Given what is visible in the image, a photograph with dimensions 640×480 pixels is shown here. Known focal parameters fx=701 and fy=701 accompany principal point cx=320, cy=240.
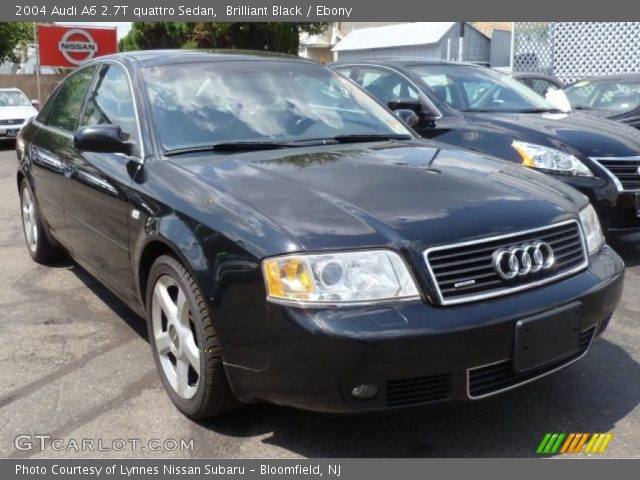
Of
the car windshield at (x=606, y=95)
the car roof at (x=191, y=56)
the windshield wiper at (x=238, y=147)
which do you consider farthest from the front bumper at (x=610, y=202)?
the car windshield at (x=606, y=95)

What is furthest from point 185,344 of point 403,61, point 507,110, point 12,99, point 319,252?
point 12,99

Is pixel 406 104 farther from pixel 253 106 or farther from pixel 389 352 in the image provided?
pixel 389 352

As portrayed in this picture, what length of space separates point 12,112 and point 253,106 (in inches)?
579

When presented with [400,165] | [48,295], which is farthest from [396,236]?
[48,295]

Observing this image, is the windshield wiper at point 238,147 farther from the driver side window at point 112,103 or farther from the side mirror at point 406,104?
the side mirror at point 406,104

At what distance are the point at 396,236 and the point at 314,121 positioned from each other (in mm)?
1433

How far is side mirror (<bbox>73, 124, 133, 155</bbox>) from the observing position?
3383 mm

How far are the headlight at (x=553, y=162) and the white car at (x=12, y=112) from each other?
13294 mm

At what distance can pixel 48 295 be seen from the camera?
16.0ft

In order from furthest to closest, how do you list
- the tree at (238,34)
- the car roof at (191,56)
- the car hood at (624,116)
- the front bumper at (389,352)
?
the tree at (238,34)
the car hood at (624,116)
the car roof at (191,56)
the front bumper at (389,352)

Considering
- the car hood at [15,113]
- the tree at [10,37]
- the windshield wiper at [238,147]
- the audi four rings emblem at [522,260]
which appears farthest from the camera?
the tree at [10,37]

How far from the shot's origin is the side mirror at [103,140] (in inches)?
133

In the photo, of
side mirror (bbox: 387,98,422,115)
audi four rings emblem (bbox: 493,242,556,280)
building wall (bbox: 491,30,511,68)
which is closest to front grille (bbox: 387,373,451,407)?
audi four rings emblem (bbox: 493,242,556,280)

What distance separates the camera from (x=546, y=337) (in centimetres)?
261
